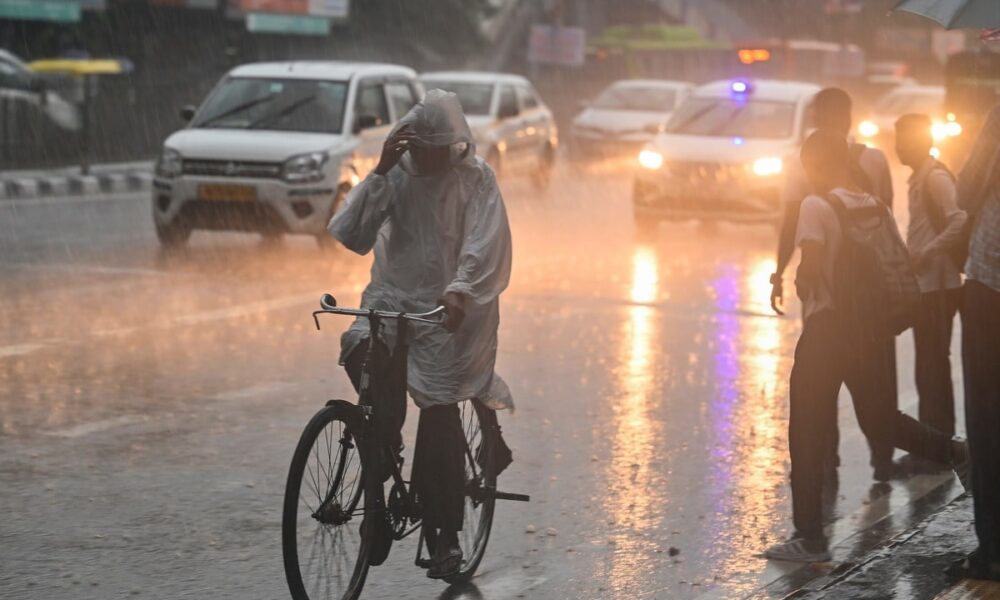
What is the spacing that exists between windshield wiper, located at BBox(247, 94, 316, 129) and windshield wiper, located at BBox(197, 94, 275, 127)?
7.3 inches

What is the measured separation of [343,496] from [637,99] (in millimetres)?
26872

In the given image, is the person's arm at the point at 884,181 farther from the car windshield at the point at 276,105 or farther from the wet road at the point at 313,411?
the car windshield at the point at 276,105

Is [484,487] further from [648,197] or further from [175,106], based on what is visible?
[175,106]

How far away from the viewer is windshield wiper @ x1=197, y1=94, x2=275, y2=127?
54.6 feet

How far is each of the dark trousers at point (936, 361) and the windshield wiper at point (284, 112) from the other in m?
9.72

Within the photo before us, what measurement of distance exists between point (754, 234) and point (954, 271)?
1209cm

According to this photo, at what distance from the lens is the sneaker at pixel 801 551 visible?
6.26m

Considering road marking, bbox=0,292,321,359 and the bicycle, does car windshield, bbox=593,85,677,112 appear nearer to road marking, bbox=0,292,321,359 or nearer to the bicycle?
road marking, bbox=0,292,321,359

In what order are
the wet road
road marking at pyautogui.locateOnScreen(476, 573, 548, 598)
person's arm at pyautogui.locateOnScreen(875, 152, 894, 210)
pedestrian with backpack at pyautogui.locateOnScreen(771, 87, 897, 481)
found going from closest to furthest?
1. road marking at pyautogui.locateOnScreen(476, 573, 548, 598)
2. the wet road
3. pedestrian with backpack at pyautogui.locateOnScreen(771, 87, 897, 481)
4. person's arm at pyautogui.locateOnScreen(875, 152, 894, 210)

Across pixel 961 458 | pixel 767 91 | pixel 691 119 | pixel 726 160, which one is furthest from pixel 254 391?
pixel 767 91

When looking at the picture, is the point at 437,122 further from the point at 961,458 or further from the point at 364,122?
the point at 364,122

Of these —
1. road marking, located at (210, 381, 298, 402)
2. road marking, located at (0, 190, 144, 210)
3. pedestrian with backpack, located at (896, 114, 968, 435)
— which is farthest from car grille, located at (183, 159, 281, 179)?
pedestrian with backpack, located at (896, 114, 968, 435)

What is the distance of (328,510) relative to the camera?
205 inches

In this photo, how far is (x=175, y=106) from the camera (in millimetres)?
29938
